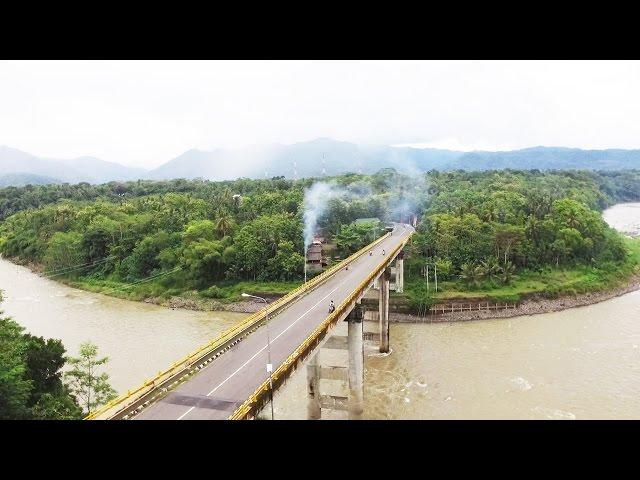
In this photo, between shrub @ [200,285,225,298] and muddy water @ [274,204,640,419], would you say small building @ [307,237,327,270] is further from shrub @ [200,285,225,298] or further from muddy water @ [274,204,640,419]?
muddy water @ [274,204,640,419]

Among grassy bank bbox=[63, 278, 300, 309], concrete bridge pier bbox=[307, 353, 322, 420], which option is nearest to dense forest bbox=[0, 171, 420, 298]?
grassy bank bbox=[63, 278, 300, 309]

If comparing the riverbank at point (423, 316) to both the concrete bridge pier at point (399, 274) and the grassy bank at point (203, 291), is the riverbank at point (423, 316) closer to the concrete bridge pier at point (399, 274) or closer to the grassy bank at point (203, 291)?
the grassy bank at point (203, 291)

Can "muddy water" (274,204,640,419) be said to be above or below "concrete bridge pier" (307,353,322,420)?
below

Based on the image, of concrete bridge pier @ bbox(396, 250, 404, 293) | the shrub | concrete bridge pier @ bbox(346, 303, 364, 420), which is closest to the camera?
concrete bridge pier @ bbox(346, 303, 364, 420)

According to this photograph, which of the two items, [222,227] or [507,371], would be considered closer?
[507,371]

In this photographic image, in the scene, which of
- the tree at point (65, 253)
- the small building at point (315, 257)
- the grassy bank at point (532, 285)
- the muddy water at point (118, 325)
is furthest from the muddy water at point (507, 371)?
the tree at point (65, 253)

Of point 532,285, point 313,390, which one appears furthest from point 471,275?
point 313,390

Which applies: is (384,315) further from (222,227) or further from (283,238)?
(222,227)
